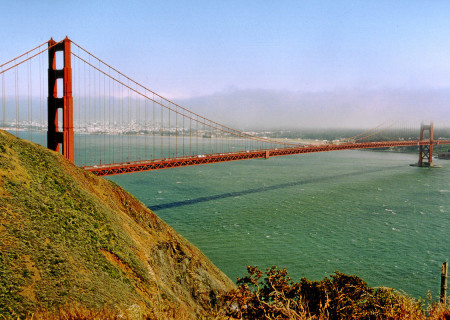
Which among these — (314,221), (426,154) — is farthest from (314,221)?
(426,154)

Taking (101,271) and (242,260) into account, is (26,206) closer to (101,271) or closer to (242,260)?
(101,271)

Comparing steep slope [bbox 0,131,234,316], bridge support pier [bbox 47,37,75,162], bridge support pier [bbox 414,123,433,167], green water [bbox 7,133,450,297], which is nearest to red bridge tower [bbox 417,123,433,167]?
bridge support pier [bbox 414,123,433,167]

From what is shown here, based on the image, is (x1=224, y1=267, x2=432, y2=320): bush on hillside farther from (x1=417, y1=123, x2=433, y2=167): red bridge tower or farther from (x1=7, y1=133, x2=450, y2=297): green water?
(x1=417, y1=123, x2=433, y2=167): red bridge tower

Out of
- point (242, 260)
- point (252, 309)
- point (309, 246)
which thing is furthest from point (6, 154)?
point (309, 246)

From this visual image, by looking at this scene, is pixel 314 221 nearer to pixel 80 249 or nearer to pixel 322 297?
pixel 322 297

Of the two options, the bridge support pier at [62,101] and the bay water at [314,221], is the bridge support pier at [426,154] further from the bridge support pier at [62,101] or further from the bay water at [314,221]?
the bridge support pier at [62,101]
